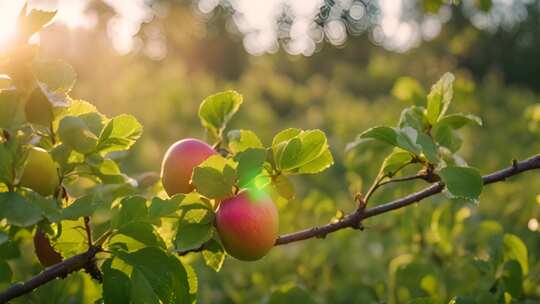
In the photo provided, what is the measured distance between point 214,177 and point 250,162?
4cm

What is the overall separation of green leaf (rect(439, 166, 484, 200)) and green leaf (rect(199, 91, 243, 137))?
28cm

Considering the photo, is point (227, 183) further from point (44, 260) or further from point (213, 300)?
point (213, 300)

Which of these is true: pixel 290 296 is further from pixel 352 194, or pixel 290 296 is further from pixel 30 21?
pixel 30 21

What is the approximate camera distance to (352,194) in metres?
1.47

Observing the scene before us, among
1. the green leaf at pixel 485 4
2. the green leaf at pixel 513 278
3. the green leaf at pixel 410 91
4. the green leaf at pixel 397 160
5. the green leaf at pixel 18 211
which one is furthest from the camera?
the green leaf at pixel 485 4

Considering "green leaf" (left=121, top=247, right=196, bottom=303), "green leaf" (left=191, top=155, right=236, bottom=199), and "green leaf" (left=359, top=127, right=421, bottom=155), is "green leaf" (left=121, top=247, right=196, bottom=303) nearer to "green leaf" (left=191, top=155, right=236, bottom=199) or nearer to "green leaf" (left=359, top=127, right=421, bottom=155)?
"green leaf" (left=191, top=155, right=236, bottom=199)

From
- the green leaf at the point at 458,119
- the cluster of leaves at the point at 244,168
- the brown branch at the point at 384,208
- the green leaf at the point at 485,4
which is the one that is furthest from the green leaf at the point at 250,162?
the green leaf at the point at 485,4

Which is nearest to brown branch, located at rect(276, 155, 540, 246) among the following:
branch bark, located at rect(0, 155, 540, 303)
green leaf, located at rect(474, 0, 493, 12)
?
branch bark, located at rect(0, 155, 540, 303)

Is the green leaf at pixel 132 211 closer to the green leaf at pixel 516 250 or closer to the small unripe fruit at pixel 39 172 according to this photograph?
the small unripe fruit at pixel 39 172

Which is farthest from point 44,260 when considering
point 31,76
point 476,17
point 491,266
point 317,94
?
point 476,17

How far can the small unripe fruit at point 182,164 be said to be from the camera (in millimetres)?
815

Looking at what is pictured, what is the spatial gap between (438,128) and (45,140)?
52cm

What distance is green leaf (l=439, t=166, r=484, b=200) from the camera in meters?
0.75

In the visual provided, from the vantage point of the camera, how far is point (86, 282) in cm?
105
